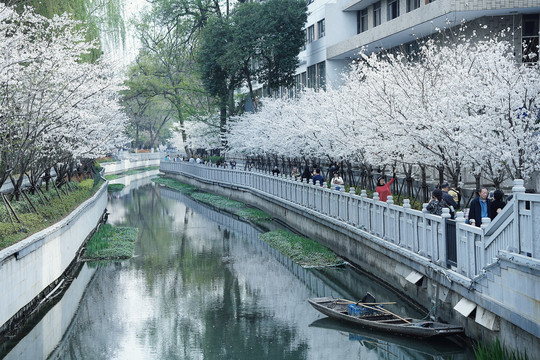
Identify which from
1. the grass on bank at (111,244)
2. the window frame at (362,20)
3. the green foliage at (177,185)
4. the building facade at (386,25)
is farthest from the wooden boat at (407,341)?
the green foliage at (177,185)

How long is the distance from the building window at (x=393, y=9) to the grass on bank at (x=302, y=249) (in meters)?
18.9

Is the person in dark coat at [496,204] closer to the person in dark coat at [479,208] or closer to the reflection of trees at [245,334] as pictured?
the person in dark coat at [479,208]

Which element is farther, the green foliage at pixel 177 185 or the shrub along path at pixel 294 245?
the green foliage at pixel 177 185

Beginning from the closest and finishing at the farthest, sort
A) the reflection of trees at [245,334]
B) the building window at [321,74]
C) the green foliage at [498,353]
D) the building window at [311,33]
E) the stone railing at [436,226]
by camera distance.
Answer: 1. the stone railing at [436,226]
2. the green foliage at [498,353]
3. the reflection of trees at [245,334]
4. the building window at [321,74]
5. the building window at [311,33]

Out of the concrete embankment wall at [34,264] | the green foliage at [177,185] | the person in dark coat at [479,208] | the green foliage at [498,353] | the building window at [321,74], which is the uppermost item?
the building window at [321,74]

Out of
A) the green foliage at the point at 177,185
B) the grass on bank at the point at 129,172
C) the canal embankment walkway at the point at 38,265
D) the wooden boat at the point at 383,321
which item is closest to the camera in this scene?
the wooden boat at the point at 383,321

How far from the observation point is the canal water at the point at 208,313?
14.4 m

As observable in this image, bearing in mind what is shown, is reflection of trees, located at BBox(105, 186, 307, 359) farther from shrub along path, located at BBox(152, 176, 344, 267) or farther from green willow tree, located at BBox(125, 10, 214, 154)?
green willow tree, located at BBox(125, 10, 214, 154)

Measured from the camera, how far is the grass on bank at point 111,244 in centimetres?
2628

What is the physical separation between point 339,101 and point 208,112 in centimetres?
3316

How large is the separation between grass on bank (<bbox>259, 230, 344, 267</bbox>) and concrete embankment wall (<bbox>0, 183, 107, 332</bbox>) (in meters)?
7.42

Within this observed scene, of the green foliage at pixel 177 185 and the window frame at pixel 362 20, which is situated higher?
the window frame at pixel 362 20

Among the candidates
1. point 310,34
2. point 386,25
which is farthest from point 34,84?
point 310,34

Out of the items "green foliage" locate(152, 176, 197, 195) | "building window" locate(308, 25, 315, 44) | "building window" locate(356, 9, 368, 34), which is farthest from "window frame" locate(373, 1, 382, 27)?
"green foliage" locate(152, 176, 197, 195)
